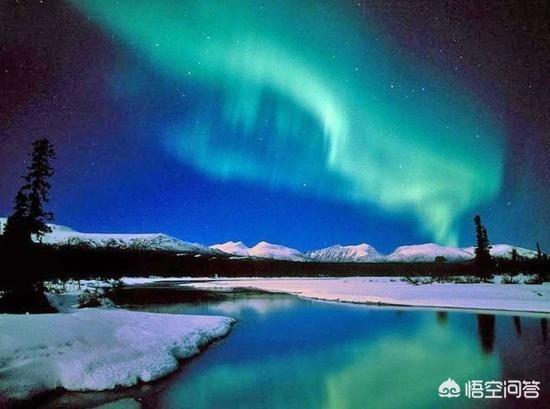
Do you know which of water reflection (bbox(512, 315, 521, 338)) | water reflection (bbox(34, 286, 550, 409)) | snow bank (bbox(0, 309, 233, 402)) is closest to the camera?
water reflection (bbox(34, 286, 550, 409))

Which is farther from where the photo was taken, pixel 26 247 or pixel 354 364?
pixel 26 247

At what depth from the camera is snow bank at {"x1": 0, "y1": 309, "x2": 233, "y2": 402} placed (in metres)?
9.20

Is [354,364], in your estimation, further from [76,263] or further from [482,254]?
[76,263]

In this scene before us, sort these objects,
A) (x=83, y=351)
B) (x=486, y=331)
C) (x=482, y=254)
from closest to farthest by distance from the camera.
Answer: (x=83, y=351) < (x=486, y=331) < (x=482, y=254)

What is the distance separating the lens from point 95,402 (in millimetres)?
8406

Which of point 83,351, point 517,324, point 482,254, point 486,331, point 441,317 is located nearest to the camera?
point 83,351

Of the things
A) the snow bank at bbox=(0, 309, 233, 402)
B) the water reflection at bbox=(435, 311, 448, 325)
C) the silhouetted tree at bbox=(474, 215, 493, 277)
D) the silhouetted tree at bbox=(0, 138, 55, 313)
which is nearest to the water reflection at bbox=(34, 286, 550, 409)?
the water reflection at bbox=(435, 311, 448, 325)

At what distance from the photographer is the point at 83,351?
11.0m

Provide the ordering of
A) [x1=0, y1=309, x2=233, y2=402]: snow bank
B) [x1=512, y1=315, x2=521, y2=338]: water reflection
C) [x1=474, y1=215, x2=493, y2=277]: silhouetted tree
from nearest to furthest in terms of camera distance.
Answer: [x1=0, y1=309, x2=233, y2=402]: snow bank, [x1=512, y1=315, x2=521, y2=338]: water reflection, [x1=474, y1=215, x2=493, y2=277]: silhouetted tree

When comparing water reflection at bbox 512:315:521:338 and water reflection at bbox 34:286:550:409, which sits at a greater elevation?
water reflection at bbox 512:315:521:338

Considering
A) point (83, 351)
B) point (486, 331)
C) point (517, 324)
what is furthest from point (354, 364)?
point (517, 324)

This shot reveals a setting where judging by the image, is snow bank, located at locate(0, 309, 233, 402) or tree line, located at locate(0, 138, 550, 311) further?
tree line, located at locate(0, 138, 550, 311)

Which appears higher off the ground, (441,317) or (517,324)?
(517,324)

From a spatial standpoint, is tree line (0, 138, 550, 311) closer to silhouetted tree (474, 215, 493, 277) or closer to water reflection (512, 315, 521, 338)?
silhouetted tree (474, 215, 493, 277)
